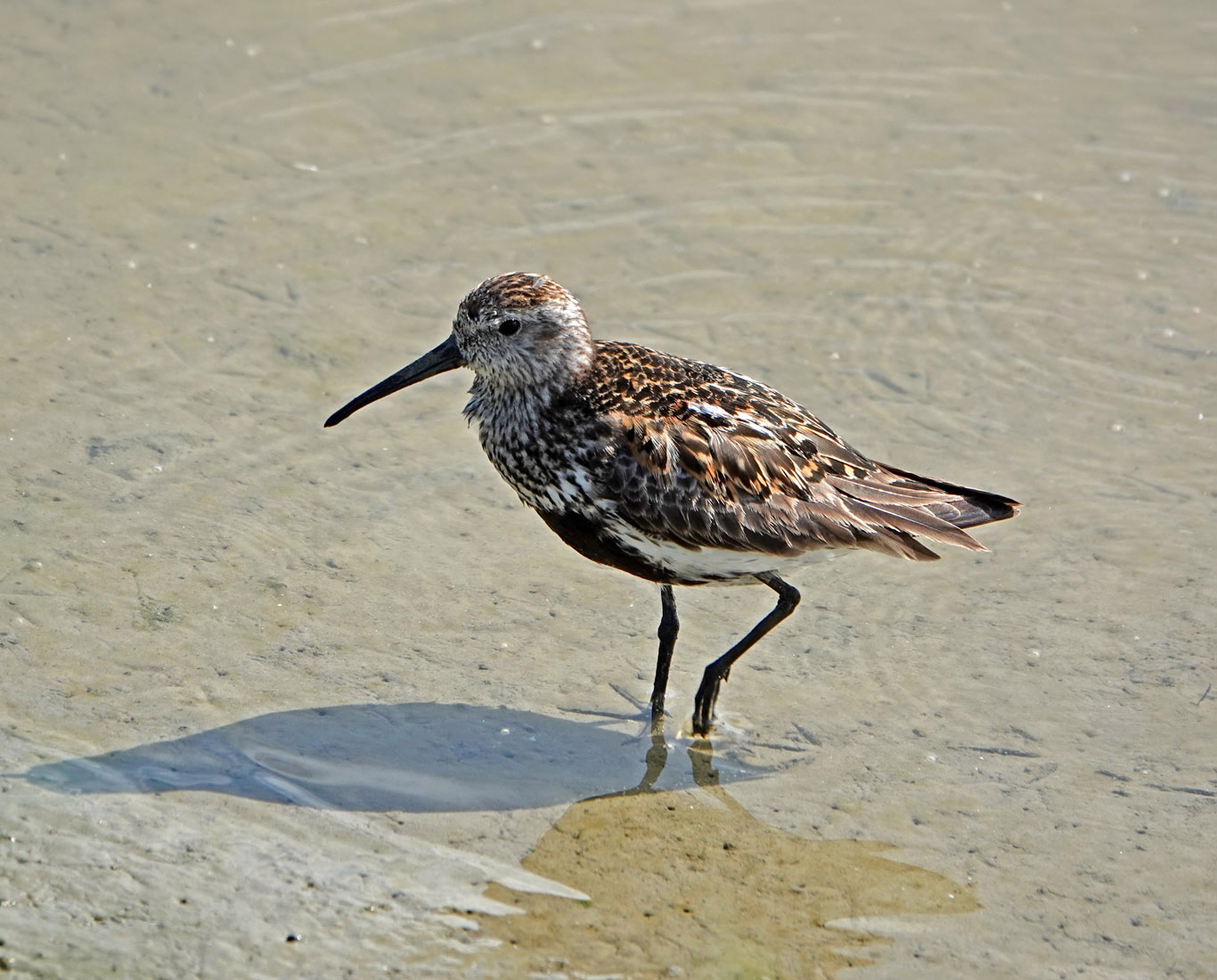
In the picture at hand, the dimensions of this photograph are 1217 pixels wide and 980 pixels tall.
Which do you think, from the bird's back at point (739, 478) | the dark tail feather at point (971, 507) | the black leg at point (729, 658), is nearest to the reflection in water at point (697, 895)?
the black leg at point (729, 658)

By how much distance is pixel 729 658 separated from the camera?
7.30 metres

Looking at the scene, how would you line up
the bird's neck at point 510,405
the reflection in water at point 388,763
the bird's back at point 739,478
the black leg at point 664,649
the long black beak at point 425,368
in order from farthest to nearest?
the long black beak at point 425,368
the black leg at point 664,649
the bird's neck at point 510,405
the bird's back at point 739,478
the reflection in water at point 388,763

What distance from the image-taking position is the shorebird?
694cm

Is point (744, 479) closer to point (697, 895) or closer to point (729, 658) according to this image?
point (729, 658)

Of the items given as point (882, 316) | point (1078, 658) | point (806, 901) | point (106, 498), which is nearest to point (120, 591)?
point (106, 498)

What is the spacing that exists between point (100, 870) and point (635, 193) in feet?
24.5

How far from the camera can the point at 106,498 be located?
27.5 ft

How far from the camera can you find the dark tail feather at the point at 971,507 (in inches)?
288

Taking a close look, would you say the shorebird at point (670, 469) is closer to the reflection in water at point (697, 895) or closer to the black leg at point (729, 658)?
the black leg at point (729, 658)

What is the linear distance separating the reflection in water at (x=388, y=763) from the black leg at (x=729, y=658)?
10.7 inches

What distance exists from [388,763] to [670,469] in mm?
1842

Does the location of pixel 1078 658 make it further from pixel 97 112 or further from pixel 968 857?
pixel 97 112

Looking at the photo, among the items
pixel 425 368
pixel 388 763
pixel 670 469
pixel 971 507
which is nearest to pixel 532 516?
pixel 425 368

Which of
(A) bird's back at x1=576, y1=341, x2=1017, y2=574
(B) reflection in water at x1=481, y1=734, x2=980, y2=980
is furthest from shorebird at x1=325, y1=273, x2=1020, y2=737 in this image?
(B) reflection in water at x1=481, y1=734, x2=980, y2=980
